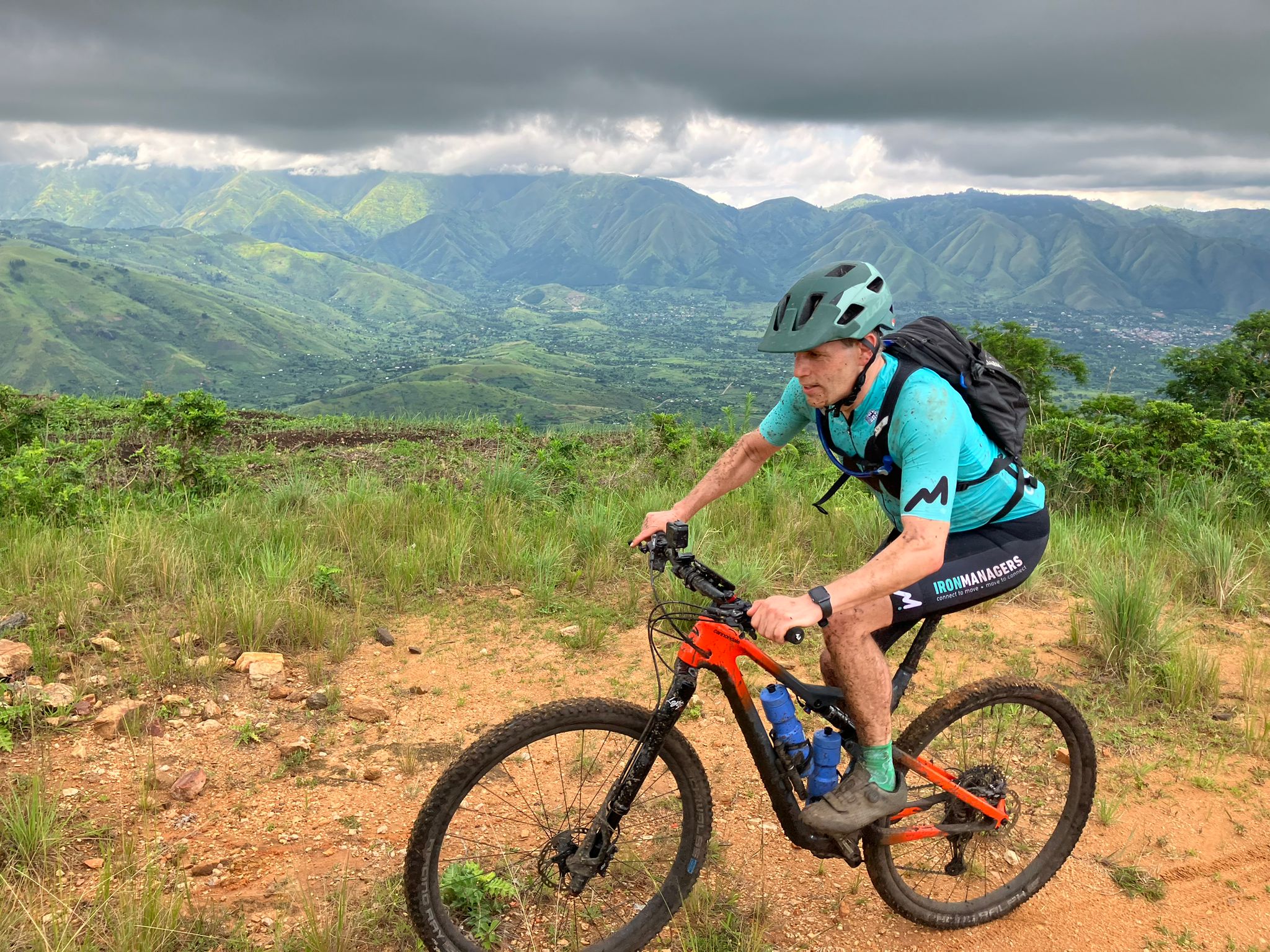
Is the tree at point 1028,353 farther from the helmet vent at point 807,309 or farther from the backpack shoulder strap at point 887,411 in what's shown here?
the helmet vent at point 807,309

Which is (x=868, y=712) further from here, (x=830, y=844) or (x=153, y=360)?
(x=153, y=360)

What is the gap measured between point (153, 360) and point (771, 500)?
702ft

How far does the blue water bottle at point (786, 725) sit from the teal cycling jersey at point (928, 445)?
31.9 inches

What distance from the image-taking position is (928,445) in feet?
8.47

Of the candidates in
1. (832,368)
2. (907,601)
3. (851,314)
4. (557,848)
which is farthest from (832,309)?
(557,848)

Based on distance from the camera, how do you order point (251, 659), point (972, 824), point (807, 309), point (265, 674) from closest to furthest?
point (807, 309) → point (972, 824) → point (265, 674) → point (251, 659)

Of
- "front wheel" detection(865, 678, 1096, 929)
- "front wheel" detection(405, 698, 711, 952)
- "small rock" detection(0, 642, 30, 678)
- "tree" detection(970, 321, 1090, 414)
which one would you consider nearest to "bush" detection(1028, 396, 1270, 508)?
"front wheel" detection(865, 678, 1096, 929)

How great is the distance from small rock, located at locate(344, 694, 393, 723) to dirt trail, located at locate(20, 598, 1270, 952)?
0.06 m

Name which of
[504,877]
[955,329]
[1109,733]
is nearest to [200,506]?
[504,877]

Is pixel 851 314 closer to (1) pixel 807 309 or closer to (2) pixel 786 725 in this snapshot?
(1) pixel 807 309

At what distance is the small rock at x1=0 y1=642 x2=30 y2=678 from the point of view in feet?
Result: 14.5

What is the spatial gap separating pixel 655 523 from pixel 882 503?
101 cm

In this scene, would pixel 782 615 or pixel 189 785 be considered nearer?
pixel 782 615

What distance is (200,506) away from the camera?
7.08 metres
